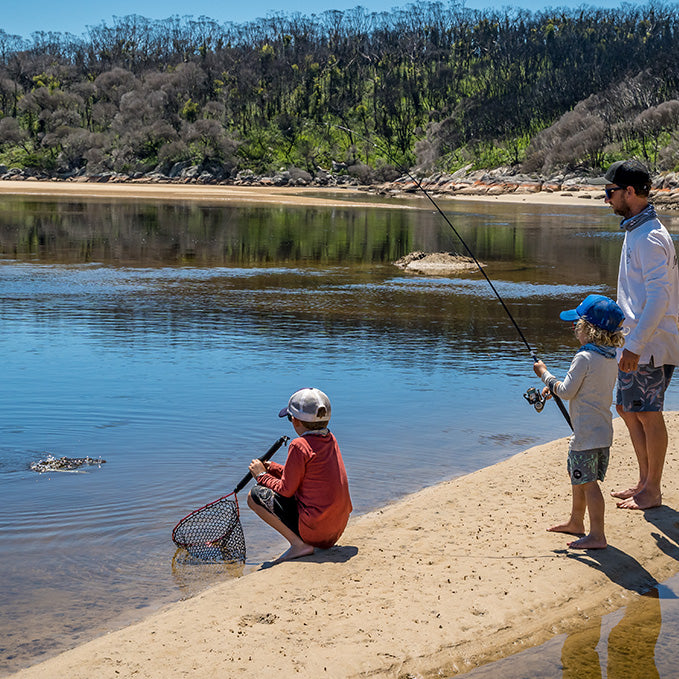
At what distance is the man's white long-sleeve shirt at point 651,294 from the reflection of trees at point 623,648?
1542mm

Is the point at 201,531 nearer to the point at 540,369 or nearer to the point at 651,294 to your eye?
the point at 540,369

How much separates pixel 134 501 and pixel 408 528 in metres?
2.05

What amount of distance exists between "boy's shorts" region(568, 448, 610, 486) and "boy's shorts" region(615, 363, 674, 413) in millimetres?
596

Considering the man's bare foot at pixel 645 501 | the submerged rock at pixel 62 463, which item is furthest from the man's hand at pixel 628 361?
the submerged rock at pixel 62 463

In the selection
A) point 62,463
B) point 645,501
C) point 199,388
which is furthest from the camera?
point 199,388

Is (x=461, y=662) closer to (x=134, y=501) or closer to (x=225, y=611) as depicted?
(x=225, y=611)

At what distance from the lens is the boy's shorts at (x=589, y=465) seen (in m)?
4.80

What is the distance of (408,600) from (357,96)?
125 metres

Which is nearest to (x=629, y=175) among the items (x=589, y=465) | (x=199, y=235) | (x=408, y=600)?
(x=589, y=465)

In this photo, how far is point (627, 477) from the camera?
20.2 feet

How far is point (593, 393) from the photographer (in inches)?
188

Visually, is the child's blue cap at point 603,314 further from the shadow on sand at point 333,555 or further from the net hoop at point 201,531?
the net hoop at point 201,531

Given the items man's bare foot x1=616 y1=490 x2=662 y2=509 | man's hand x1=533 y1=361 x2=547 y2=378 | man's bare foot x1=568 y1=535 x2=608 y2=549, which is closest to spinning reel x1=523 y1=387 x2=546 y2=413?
man's hand x1=533 y1=361 x2=547 y2=378

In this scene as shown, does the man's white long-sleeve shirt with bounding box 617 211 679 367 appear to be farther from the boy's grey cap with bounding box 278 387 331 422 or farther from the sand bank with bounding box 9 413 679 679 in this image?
the boy's grey cap with bounding box 278 387 331 422
